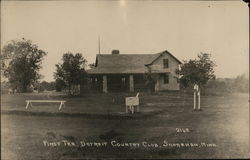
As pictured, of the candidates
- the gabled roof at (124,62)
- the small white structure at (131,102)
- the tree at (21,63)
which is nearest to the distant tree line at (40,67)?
the tree at (21,63)

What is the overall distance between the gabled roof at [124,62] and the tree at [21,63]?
60cm

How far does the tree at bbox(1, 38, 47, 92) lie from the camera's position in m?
3.55

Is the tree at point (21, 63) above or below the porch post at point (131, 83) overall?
above

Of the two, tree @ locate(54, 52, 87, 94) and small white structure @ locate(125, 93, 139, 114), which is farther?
small white structure @ locate(125, 93, 139, 114)

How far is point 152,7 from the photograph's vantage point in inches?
148

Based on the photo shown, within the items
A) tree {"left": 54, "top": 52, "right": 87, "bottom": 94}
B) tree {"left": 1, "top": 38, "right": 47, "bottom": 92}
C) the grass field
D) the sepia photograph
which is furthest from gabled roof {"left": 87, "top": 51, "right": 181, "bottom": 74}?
tree {"left": 1, "top": 38, "right": 47, "bottom": 92}

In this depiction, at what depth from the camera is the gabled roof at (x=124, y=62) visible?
3.83 meters

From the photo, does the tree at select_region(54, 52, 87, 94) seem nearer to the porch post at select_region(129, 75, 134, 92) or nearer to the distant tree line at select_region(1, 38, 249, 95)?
the distant tree line at select_region(1, 38, 249, 95)

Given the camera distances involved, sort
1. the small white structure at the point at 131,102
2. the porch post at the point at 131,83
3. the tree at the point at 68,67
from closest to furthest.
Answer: the tree at the point at 68,67 → the small white structure at the point at 131,102 → the porch post at the point at 131,83

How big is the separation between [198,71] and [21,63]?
206 cm

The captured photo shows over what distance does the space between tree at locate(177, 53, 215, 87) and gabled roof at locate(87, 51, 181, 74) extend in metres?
0.17

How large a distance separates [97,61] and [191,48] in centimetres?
112

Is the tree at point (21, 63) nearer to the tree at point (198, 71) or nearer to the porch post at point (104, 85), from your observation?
the porch post at point (104, 85)

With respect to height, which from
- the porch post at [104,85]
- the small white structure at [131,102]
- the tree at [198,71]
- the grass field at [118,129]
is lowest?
the grass field at [118,129]
